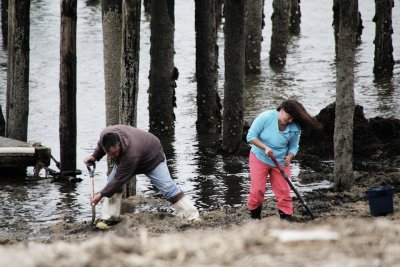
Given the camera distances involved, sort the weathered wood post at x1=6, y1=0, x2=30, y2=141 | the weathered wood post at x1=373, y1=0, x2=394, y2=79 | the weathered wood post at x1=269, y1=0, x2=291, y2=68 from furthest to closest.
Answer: the weathered wood post at x1=269, y1=0, x2=291, y2=68, the weathered wood post at x1=373, y1=0, x2=394, y2=79, the weathered wood post at x1=6, y1=0, x2=30, y2=141

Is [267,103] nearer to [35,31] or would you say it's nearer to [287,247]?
[287,247]

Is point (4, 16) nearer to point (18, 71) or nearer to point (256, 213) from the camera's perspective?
point (18, 71)

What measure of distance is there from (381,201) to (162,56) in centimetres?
765

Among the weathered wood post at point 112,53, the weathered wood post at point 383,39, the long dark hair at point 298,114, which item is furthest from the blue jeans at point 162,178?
the weathered wood post at point 383,39

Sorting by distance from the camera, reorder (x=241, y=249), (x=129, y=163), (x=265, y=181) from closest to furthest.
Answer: (x=241, y=249) → (x=129, y=163) → (x=265, y=181)

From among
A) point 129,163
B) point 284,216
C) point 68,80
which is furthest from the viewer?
point 68,80

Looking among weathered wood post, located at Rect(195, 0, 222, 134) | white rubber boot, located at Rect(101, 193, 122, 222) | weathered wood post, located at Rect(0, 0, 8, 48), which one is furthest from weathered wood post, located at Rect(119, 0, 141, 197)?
weathered wood post, located at Rect(0, 0, 8, 48)

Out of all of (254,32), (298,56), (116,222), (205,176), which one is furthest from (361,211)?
(298,56)

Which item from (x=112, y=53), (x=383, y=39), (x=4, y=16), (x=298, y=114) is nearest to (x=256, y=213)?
(x=298, y=114)

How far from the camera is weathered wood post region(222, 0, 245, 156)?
1563 centimetres

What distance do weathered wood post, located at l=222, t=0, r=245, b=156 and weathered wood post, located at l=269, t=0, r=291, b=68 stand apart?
11.0m

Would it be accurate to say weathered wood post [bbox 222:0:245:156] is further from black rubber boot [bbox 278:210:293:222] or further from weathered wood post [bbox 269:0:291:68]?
weathered wood post [bbox 269:0:291:68]

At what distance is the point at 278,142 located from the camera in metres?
10.4

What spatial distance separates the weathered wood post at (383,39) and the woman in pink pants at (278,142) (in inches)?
513
